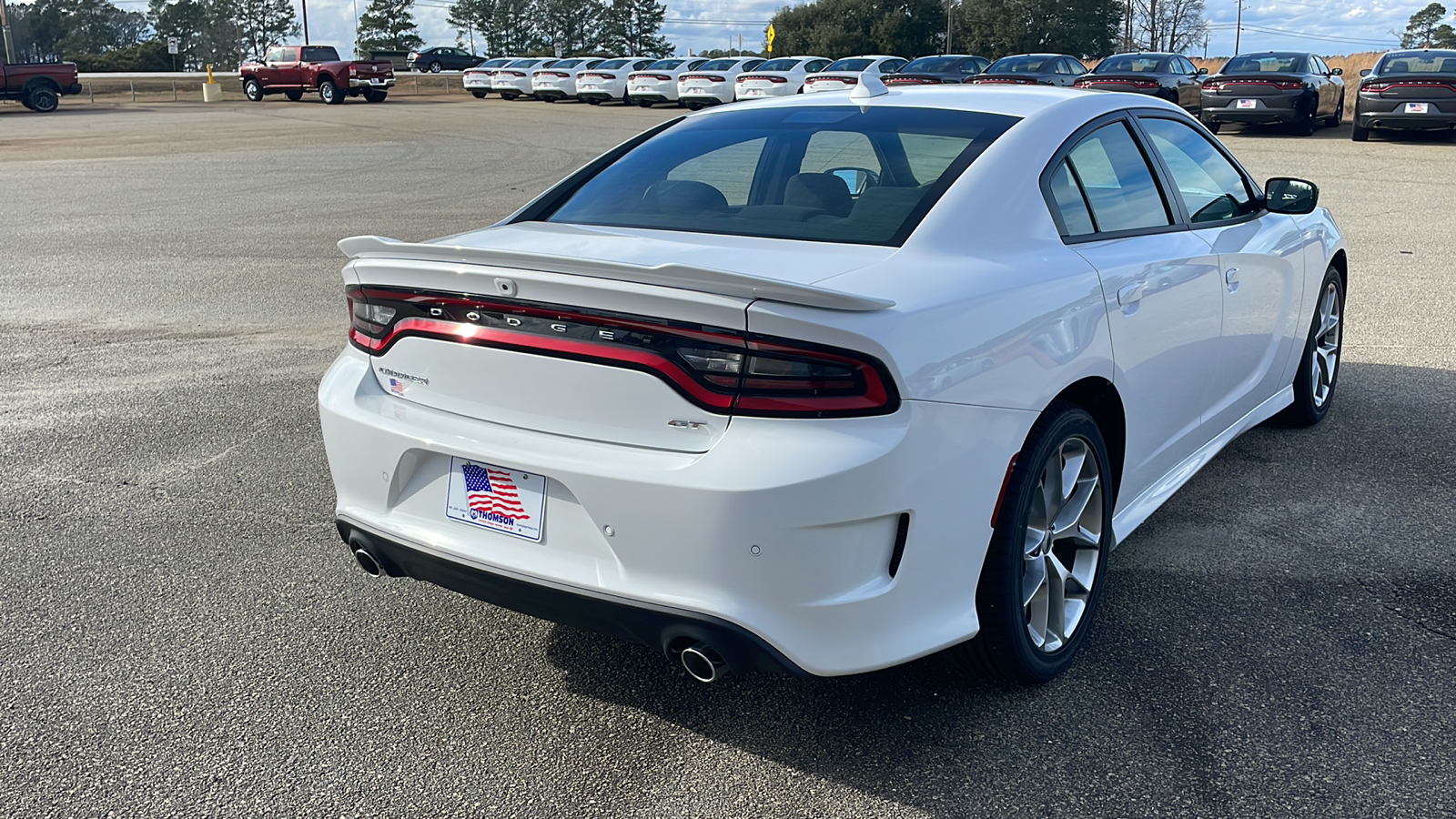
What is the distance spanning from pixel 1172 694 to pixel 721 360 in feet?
5.11

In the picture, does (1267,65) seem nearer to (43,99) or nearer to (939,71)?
(939,71)

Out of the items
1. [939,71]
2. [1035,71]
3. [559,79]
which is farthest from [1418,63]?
[559,79]

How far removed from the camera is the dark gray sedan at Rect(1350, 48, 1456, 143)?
19328mm

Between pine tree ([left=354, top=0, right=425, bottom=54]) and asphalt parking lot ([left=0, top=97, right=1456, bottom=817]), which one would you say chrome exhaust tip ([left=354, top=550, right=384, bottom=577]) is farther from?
pine tree ([left=354, top=0, right=425, bottom=54])

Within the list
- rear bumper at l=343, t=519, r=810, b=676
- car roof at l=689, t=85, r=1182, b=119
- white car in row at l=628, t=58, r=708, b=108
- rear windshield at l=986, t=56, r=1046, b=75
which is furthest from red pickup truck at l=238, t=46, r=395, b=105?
rear bumper at l=343, t=519, r=810, b=676

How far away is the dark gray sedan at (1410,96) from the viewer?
19.3 meters

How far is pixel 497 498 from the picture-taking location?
9.20 feet

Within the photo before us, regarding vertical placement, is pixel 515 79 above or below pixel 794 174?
above

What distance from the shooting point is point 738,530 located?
250 centimetres

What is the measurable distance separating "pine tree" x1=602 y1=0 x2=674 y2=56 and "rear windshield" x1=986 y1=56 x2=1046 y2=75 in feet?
231

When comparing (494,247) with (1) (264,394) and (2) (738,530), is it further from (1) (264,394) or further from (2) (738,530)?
(1) (264,394)

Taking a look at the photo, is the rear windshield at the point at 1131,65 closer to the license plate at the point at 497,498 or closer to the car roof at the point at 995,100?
the car roof at the point at 995,100

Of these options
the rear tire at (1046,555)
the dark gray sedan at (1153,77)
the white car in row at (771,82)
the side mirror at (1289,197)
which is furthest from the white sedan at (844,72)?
the rear tire at (1046,555)

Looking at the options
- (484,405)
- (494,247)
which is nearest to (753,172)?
(494,247)
